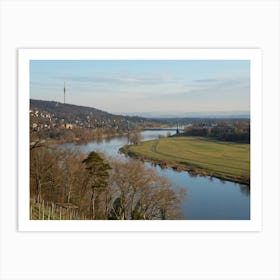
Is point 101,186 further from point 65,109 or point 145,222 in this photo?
point 65,109

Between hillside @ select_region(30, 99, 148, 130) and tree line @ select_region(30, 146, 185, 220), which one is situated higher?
hillside @ select_region(30, 99, 148, 130)

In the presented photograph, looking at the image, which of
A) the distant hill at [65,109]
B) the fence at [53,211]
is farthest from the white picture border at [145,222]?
the distant hill at [65,109]

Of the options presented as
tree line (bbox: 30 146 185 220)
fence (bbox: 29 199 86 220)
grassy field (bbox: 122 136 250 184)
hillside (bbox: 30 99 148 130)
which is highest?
hillside (bbox: 30 99 148 130)

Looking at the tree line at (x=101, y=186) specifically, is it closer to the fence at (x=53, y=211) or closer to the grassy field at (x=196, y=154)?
the fence at (x=53, y=211)

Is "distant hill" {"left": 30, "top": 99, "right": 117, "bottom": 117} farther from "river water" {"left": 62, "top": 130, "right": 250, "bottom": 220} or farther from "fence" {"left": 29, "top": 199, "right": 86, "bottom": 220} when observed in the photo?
"fence" {"left": 29, "top": 199, "right": 86, "bottom": 220}

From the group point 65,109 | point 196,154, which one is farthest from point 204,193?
point 65,109

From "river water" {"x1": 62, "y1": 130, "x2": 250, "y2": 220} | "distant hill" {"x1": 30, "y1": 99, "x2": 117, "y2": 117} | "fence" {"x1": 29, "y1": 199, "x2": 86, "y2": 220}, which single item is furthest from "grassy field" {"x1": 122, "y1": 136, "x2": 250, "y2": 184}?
"fence" {"x1": 29, "y1": 199, "x2": 86, "y2": 220}
